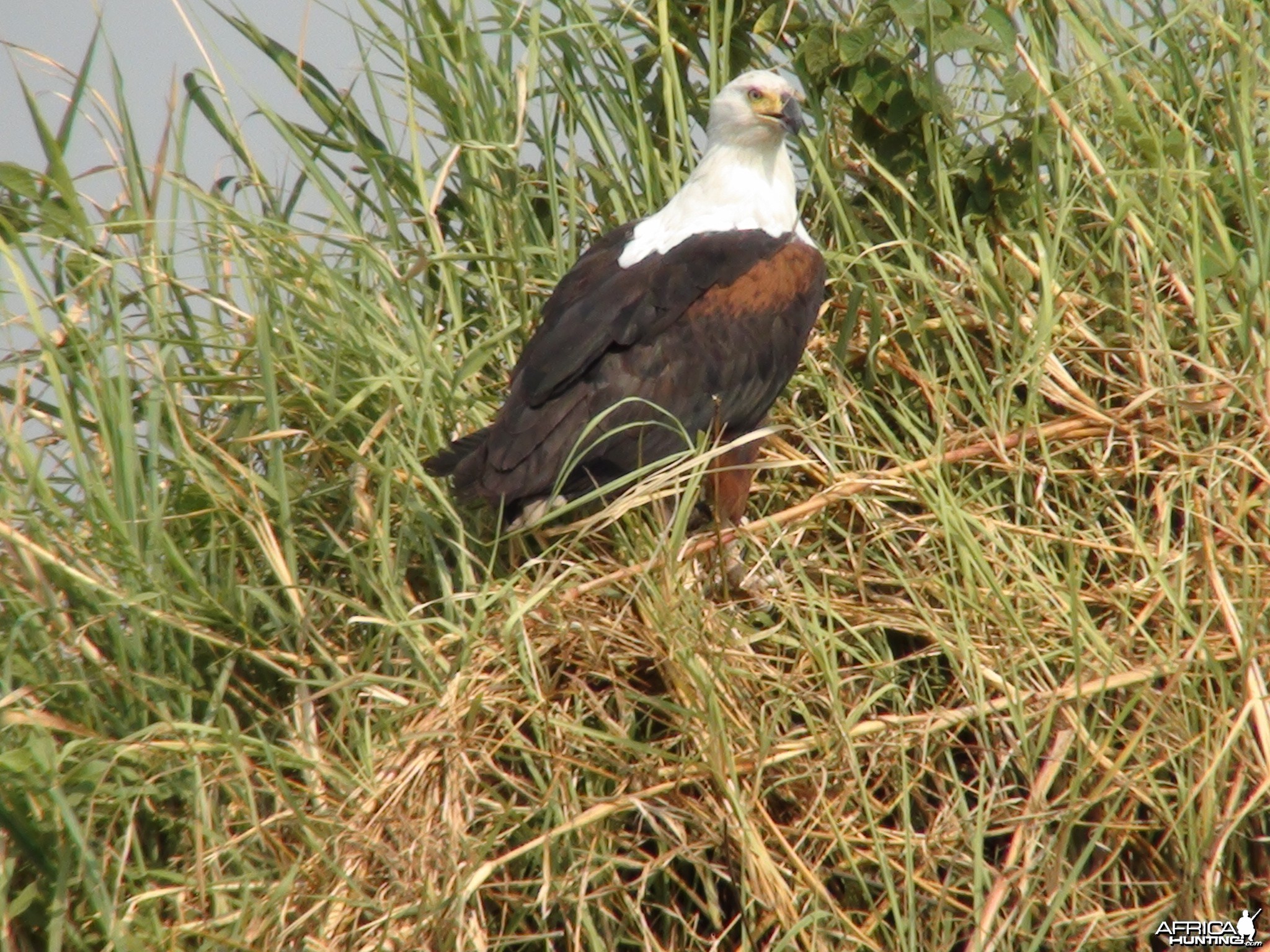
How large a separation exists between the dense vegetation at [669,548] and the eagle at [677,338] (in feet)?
0.36

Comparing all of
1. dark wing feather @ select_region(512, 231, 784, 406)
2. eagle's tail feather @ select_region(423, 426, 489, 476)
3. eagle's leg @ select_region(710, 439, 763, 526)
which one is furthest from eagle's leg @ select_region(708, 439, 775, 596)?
eagle's tail feather @ select_region(423, 426, 489, 476)

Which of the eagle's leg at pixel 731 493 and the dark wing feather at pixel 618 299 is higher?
the dark wing feather at pixel 618 299

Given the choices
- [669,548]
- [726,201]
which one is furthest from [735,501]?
[726,201]

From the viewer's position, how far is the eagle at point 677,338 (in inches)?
116

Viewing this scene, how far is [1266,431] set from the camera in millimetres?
2729

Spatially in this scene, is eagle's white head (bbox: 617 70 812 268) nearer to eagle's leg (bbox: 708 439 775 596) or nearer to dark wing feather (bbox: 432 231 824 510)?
dark wing feather (bbox: 432 231 824 510)

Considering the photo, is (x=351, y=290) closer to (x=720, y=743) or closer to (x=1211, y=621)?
(x=720, y=743)

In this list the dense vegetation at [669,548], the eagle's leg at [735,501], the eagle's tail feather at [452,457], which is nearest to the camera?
the dense vegetation at [669,548]

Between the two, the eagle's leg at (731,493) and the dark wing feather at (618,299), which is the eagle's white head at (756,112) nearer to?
the dark wing feather at (618,299)

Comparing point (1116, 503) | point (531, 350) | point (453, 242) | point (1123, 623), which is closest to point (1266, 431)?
point (1116, 503)

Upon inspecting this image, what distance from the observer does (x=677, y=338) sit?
3127 mm

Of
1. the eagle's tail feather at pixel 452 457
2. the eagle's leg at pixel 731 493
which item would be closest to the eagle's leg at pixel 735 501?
the eagle's leg at pixel 731 493

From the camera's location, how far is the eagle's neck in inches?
128

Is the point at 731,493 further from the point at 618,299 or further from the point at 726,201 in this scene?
the point at 726,201
